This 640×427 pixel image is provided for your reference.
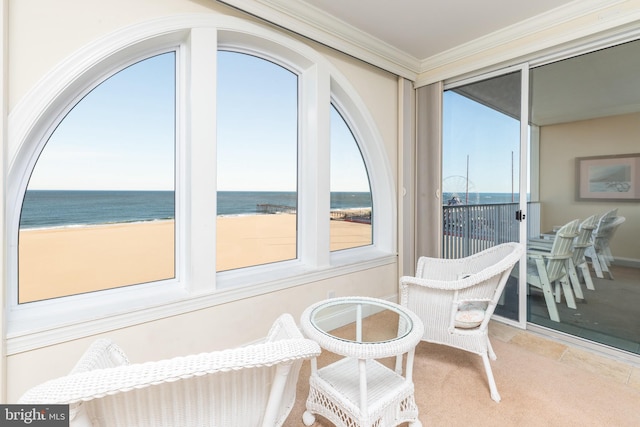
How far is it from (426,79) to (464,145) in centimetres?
80

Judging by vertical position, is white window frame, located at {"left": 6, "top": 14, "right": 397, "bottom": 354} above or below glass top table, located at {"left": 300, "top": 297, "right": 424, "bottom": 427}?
above

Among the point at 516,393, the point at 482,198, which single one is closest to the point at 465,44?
the point at 482,198

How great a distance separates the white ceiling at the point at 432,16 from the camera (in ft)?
7.36

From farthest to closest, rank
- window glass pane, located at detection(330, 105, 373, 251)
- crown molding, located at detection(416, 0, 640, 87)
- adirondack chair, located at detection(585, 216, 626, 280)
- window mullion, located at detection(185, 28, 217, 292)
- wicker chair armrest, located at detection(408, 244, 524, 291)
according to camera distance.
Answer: window glass pane, located at detection(330, 105, 373, 251) → adirondack chair, located at detection(585, 216, 626, 280) → crown molding, located at detection(416, 0, 640, 87) → window mullion, located at detection(185, 28, 217, 292) → wicker chair armrest, located at detection(408, 244, 524, 291)

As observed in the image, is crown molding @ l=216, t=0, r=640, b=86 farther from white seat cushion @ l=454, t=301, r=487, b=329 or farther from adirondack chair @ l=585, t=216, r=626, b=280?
white seat cushion @ l=454, t=301, r=487, b=329

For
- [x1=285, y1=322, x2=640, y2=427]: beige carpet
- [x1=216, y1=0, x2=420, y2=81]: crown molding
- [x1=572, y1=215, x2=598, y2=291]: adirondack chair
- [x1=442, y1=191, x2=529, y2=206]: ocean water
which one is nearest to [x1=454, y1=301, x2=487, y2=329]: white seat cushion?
[x1=285, y1=322, x2=640, y2=427]: beige carpet

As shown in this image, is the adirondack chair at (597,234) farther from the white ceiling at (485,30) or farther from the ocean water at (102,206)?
the ocean water at (102,206)

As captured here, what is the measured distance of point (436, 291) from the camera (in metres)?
1.93

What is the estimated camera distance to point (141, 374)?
2.40ft

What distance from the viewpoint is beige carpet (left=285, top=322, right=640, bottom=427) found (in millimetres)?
1639

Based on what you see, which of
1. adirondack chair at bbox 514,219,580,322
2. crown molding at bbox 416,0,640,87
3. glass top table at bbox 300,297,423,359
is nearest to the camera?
Answer: glass top table at bbox 300,297,423,359

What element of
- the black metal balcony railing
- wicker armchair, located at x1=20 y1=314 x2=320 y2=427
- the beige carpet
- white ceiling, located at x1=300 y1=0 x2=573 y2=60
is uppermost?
white ceiling, located at x1=300 y1=0 x2=573 y2=60

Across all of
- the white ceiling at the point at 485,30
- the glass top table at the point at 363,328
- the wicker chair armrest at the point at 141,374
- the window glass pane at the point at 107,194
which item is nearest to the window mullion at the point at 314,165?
the white ceiling at the point at 485,30

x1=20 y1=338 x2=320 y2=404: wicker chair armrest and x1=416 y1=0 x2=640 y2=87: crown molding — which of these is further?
x1=416 y1=0 x2=640 y2=87: crown molding
